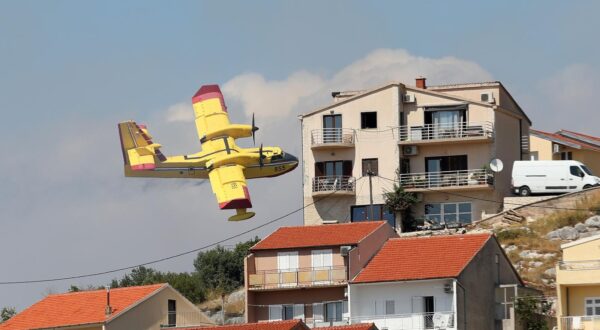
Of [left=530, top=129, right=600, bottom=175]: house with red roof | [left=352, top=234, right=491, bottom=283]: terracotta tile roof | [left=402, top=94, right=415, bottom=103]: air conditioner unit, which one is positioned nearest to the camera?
[left=352, top=234, right=491, bottom=283]: terracotta tile roof

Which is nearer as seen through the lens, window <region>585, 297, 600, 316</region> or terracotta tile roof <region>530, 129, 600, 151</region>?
window <region>585, 297, 600, 316</region>

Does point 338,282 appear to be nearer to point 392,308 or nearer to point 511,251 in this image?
point 392,308

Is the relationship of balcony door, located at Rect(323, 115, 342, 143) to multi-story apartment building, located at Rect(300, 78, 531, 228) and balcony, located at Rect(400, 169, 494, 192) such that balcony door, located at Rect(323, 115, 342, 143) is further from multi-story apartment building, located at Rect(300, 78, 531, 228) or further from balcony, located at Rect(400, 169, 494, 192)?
balcony, located at Rect(400, 169, 494, 192)

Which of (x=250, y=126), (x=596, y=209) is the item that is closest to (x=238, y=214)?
(x=250, y=126)

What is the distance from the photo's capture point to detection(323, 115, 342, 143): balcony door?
320 ft

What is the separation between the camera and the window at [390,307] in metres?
68.9

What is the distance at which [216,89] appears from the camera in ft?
339

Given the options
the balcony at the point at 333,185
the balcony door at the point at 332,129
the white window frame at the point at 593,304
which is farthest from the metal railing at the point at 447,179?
the white window frame at the point at 593,304

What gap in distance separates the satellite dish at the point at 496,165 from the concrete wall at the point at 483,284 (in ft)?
73.6

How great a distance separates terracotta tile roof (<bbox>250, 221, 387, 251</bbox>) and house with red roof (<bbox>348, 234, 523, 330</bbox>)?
207 centimetres

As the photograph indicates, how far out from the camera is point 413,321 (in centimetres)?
6844

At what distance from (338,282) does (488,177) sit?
82.7 feet

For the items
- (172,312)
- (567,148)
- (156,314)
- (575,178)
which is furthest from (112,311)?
(567,148)

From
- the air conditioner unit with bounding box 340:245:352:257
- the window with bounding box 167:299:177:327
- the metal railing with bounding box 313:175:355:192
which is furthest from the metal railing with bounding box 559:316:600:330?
the metal railing with bounding box 313:175:355:192
